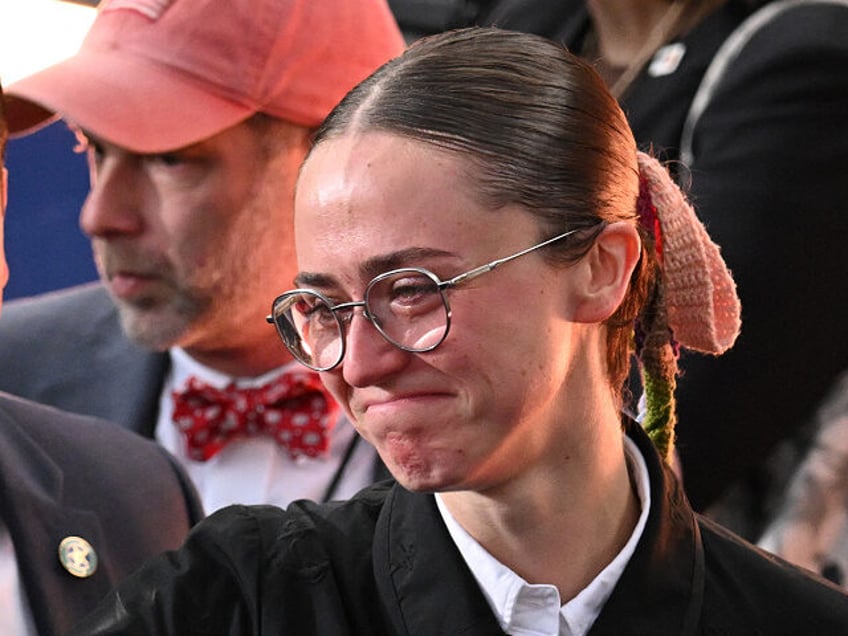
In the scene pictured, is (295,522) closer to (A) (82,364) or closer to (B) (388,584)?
(B) (388,584)

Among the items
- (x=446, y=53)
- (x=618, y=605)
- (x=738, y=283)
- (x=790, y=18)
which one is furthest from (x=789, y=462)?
(x=446, y=53)

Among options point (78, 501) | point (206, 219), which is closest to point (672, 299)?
point (78, 501)

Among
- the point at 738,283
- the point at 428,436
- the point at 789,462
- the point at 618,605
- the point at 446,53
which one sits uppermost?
the point at 446,53

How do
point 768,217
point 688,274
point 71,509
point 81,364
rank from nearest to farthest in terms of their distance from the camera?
1. point 688,274
2. point 71,509
3. point 768,217
4. point 81,364

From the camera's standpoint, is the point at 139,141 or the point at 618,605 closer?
the point at 618,605

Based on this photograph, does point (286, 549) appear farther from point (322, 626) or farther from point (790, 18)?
point (790, 18)

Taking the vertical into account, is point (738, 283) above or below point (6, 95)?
below

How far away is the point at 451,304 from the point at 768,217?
3.89 ft

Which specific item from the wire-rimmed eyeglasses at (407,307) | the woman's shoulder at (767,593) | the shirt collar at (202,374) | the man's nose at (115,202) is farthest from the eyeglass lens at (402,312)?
the shirt collar at (202,374)

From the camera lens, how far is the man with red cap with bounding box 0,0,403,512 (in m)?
→ 2.51

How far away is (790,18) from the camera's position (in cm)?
272

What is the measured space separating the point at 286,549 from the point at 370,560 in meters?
0.09

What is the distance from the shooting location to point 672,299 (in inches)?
75.2

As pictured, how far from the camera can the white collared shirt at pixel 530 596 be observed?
5.54 ft
